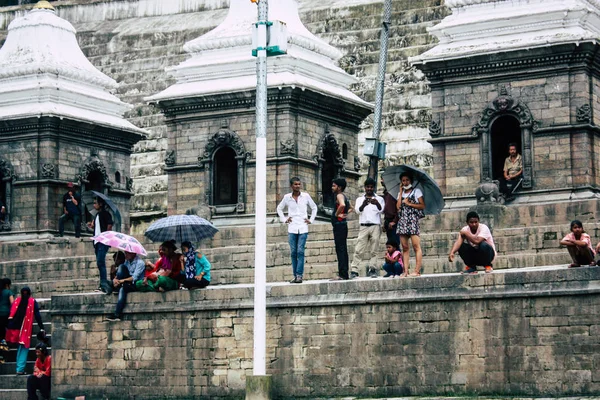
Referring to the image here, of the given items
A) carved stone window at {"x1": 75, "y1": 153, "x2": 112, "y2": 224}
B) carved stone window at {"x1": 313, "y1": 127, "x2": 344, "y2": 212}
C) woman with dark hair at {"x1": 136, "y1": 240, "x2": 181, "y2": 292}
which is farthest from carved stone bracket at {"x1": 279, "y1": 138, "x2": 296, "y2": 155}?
woman with dark hair at {"x1": 136, "y1": 240, "x2": 181, "y2": 292}

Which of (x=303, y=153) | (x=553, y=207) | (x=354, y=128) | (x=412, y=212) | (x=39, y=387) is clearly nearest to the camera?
(x=412, y=212)

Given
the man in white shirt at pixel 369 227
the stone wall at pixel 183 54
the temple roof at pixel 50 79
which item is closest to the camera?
the man in white shirt at pixel 369 227

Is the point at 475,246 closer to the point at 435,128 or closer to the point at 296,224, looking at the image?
the point at 296,224

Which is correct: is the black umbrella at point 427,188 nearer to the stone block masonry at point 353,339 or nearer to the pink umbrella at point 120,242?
the stone block masonry at point 353,339

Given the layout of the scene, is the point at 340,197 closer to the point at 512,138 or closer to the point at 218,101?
the point at 512,138

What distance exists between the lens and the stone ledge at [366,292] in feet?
69.9

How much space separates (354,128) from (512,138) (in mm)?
5637

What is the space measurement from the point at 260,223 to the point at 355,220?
23.8 feet

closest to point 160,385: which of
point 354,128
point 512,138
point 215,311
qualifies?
point 215,311

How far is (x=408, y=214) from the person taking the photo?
2331 cm

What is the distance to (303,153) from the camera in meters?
33.4

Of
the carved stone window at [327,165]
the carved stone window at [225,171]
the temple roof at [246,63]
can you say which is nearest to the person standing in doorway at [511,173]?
the carved stone window at [327,165]

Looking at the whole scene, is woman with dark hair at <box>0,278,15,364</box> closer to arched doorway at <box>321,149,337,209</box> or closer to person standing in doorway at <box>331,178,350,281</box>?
person standing in doorway at <box>331,178,350,281</box>

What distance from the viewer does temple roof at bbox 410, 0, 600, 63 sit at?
3039cm
